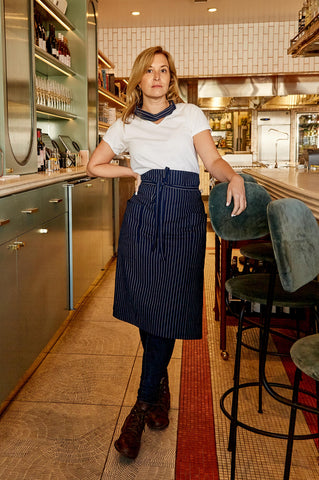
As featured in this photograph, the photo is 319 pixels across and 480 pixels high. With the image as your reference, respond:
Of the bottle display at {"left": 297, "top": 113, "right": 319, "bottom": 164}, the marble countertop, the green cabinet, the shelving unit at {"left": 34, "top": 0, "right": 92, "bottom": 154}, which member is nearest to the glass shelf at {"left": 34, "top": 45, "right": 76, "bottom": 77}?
the shelving unit at {"left": 34, "top": 0, "right": 92, "bottom": 154}

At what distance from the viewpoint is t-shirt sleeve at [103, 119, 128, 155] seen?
199 centimetres

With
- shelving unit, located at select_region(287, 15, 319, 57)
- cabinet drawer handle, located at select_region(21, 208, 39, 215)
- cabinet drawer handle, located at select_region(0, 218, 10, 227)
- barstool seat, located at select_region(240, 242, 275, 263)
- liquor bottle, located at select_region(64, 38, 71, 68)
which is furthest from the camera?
liquor bottle, located at select_region(64, 38, 71, 68)

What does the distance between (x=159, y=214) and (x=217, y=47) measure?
21.4ft

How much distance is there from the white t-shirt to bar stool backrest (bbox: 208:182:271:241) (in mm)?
183

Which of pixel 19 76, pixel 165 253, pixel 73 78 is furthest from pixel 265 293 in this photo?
pixel 73 78

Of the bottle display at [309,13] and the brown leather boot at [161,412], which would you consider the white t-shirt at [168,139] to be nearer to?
the brown leather boot at [161,412]

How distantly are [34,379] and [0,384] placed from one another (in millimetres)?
516

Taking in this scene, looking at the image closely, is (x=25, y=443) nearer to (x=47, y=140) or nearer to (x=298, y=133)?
(x=47, y=140)

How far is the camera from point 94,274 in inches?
177

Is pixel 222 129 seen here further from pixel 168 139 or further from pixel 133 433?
pixel 133 433

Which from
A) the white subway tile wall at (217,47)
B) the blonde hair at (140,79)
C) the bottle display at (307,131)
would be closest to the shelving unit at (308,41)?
the blonde hair at (140,79)

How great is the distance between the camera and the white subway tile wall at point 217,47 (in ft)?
25.1

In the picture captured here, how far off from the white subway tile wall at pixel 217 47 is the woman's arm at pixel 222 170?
6.30 meters

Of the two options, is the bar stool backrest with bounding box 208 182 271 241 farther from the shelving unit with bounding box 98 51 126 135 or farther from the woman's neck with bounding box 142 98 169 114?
the shelving unit with bounding box 98 51 126 135
